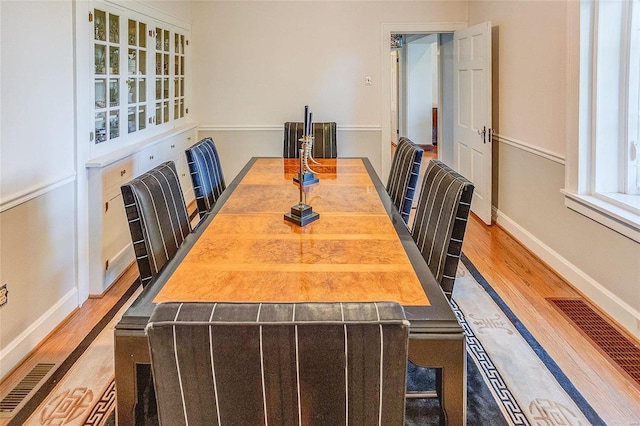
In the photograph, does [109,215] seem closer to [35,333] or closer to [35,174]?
[35,174]

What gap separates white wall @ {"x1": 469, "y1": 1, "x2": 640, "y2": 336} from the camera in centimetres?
267

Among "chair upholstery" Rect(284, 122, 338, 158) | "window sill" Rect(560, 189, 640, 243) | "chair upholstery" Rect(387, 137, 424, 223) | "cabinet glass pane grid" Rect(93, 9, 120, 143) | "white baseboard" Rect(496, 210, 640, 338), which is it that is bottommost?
"white baseboard" Rect(496, 210, 640, 338)

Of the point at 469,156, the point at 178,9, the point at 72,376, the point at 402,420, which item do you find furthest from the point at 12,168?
the point at 469,156

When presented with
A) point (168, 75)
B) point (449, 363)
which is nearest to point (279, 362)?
point (449, 363)

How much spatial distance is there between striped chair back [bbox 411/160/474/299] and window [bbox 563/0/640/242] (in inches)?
50.5

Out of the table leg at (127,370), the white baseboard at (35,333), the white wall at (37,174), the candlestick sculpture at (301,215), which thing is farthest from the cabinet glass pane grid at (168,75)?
the table leg at (127,370)

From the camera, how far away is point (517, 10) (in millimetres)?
3873

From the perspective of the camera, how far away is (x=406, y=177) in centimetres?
259

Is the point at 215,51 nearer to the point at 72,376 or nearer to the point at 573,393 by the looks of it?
the point at 72,376

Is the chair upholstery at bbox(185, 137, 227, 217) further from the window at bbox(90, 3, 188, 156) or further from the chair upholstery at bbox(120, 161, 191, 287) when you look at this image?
the window at bbox(90, 3, 188, 156)

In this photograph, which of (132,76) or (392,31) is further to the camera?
(392,31)

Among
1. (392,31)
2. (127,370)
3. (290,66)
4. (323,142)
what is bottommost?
(127,370)

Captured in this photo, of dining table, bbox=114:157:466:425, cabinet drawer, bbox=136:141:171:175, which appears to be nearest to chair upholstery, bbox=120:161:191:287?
dining table, bbox=114:157:466:425

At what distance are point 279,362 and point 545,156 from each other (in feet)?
10.7
